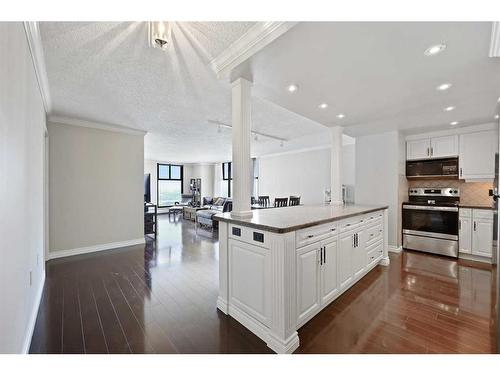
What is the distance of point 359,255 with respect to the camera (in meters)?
2.89

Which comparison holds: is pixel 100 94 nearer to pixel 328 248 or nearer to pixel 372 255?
pixel 328 248

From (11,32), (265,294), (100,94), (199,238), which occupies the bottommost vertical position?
(199,238)

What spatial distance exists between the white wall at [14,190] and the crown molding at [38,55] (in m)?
0.07

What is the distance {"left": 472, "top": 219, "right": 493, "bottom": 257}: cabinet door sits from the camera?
12.0 feet

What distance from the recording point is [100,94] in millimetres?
3012

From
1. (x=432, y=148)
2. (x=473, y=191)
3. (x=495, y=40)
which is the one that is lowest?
(x=473, y=191)

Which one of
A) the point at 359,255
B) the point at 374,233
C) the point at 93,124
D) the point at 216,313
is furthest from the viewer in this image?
the point at 93,124

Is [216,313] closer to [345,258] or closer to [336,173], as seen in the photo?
[345,258]

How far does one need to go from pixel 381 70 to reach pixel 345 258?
6.49 ft

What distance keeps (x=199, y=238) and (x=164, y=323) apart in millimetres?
3514

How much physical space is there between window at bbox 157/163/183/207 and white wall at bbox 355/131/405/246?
903 centimetres

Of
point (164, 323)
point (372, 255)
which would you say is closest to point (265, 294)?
point (164, 323)

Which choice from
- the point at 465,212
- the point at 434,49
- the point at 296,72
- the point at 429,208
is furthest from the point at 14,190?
the point at 465,212

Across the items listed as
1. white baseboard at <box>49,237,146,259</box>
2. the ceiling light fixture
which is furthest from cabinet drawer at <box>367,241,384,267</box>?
white baseboard at <box>49,237,146,259</box>
